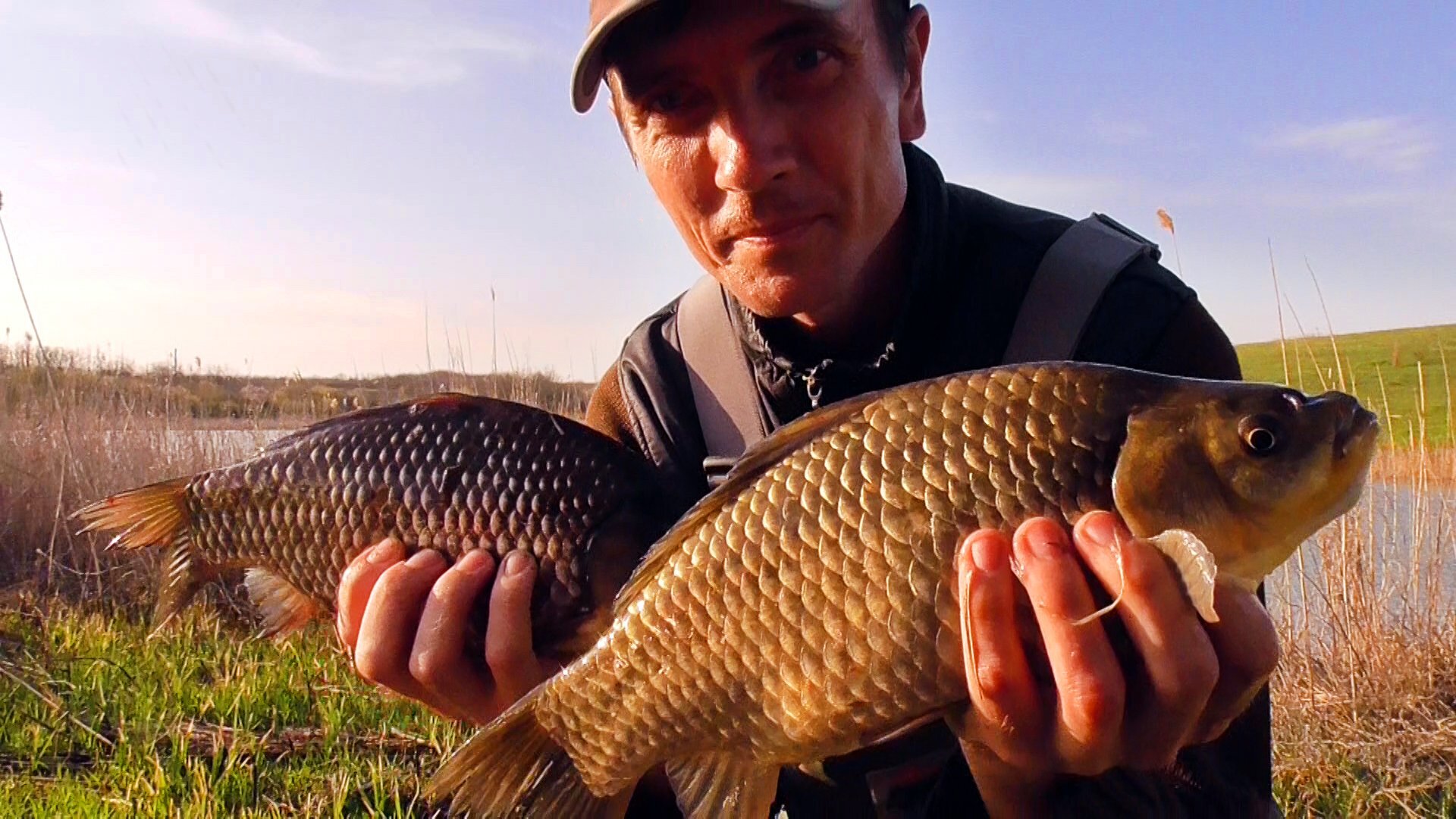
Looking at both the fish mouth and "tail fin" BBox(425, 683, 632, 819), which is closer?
the fish mouth

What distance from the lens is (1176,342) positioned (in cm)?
184

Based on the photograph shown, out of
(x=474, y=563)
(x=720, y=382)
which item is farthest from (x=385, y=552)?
(x=720, y=382)

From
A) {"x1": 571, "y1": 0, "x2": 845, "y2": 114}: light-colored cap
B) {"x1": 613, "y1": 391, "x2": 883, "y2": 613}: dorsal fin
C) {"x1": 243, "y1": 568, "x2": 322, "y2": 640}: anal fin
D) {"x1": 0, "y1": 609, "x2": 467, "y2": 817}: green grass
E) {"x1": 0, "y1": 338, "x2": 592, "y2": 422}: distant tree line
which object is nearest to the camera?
{"x1": 613, "y1": 391, "x2": 883, "y2": 613}: dorsal fin

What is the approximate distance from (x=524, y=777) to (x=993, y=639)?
2.12ft

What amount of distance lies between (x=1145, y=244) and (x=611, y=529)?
104 centimetres

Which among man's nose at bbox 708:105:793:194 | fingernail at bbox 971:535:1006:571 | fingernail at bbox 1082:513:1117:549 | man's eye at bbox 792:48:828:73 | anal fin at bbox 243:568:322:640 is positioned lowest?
anal fin at bbox 243:568:322:640

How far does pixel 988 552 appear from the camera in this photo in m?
1.13

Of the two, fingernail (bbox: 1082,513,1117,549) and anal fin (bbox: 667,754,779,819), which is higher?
fingernail (bbox: 1082,513,1117,549)

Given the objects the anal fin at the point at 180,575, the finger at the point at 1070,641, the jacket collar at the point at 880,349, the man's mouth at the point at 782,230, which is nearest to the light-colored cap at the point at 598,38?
the man's mouth at the point at 782,230

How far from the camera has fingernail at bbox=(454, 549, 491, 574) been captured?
1688 millimetres

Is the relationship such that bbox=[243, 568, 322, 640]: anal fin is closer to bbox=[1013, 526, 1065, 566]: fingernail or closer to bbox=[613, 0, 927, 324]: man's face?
bbox=[613, 0, 927, 324]: man's face

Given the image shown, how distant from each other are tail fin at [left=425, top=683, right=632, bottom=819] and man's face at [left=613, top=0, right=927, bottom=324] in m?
0.75

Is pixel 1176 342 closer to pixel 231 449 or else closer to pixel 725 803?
pixel 725 803

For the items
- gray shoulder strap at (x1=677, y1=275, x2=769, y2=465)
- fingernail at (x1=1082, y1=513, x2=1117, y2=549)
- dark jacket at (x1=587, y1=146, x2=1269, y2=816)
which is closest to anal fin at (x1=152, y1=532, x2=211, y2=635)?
dark jacket at (x1=587, y1=146, x2=1269, y2=816)
